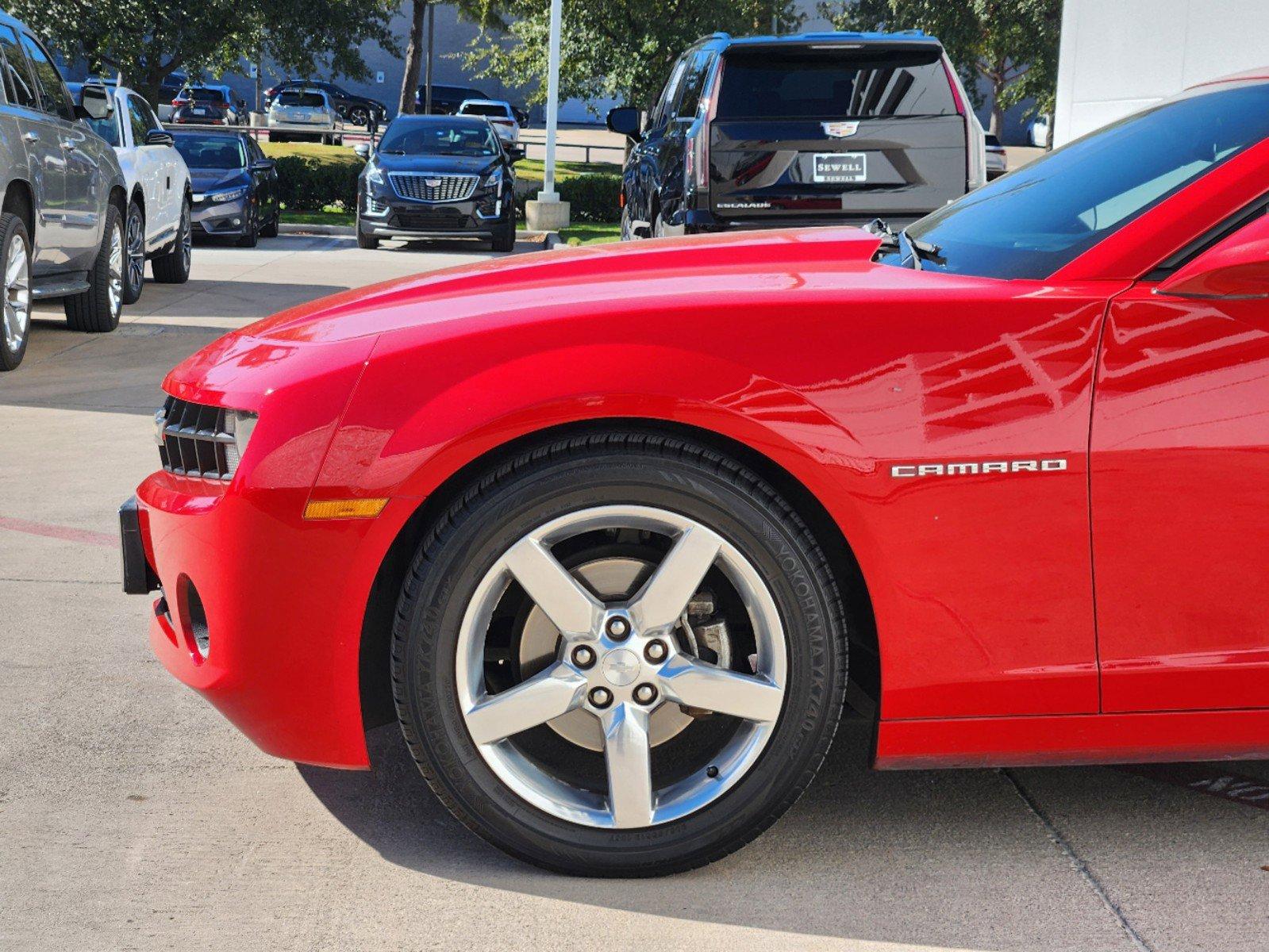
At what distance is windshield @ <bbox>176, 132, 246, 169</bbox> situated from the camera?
60.5 feet

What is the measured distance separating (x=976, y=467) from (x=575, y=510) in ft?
2.37

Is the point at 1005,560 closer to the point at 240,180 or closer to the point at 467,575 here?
the point at 467,575

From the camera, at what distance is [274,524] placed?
266 centimetres

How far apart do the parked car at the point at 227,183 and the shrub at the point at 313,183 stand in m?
5.15

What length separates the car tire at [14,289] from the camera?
8438mm

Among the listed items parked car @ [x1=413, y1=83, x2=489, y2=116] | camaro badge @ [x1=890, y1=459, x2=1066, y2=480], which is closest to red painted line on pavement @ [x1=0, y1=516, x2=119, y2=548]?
camaro badge @ [x1=890, y1=459, x2=1066, y2=480]

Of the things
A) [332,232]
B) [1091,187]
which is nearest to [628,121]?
[1091,187]

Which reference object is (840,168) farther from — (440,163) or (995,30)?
(995,30)

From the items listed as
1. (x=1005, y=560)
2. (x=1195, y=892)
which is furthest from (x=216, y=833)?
(x=1195, y=892)

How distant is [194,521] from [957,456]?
1.42 meters

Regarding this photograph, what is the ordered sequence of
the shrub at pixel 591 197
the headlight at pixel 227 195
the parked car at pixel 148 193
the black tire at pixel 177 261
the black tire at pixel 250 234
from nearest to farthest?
1. the parked car at pixel 148 193
2. the black tire at pixel 177 261
3. the headlight at pixel 227 195
4. the black tire at pixel 250 234
5. the shrub at pixel 591 197

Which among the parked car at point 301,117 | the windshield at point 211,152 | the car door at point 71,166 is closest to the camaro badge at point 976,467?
the car door at point 71,166

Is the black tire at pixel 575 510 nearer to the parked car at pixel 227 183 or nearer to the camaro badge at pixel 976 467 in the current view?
the camaro badge at pixel 976 467

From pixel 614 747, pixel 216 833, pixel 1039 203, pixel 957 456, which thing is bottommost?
pixel 216 833
